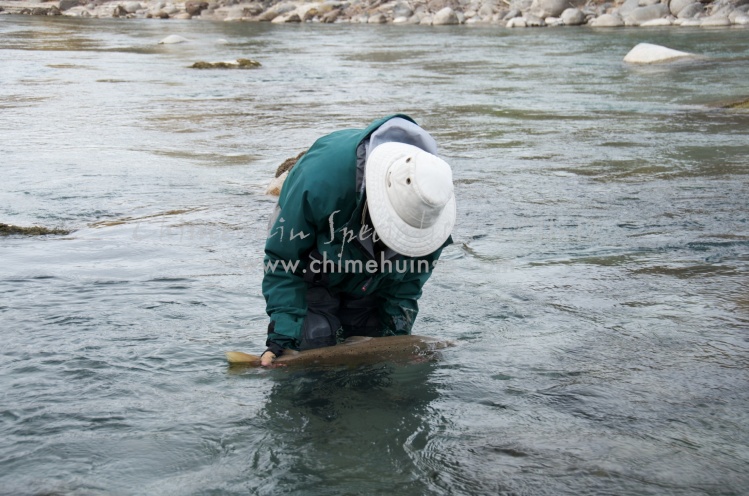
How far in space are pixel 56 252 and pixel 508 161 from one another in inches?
219

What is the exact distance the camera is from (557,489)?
11.1 feet

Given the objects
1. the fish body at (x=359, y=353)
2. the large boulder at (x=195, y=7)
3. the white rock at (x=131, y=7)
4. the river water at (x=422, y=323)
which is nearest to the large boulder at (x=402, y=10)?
the large boulder at (x=195, y=7)

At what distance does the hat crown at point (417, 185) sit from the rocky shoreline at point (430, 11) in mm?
31832

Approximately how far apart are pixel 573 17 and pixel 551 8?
5.71 feet

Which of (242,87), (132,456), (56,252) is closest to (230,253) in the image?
(56,252)

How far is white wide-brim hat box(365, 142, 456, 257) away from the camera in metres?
3.43

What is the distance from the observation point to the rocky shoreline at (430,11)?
112 feet

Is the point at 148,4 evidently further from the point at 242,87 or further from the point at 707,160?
the point at 707,160

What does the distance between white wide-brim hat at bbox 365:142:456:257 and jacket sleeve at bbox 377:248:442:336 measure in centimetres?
56

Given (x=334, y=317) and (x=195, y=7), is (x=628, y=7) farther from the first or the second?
(x=334, y=317)

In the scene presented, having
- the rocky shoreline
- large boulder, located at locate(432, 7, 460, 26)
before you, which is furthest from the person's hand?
large boulder, located at locate(432, 7, 460, 26)

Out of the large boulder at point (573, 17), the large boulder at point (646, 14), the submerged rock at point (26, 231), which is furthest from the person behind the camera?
the large boulder at point (573, 17)

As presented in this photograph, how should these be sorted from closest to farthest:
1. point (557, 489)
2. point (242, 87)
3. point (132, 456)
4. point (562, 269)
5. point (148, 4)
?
point (557, 489)
point (132, 456)
point (562, 269)
point (242, 87)
point (148, 4)

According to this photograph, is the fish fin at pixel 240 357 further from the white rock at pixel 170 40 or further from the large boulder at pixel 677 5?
the large boulder at pixel 677 5
